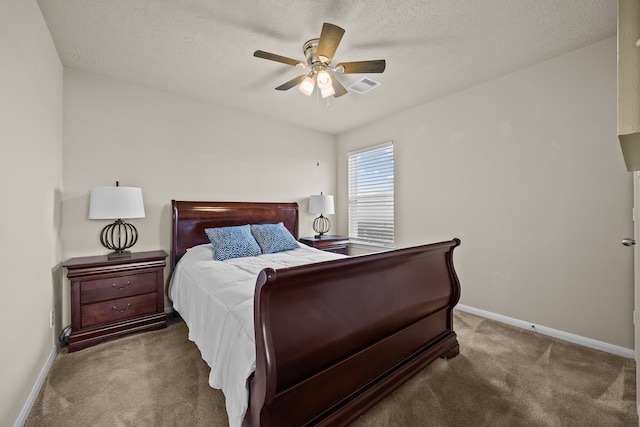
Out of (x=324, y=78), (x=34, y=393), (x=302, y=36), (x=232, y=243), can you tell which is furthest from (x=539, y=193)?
(x=34, y=393)

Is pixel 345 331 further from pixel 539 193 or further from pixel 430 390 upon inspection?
pixel 539 193

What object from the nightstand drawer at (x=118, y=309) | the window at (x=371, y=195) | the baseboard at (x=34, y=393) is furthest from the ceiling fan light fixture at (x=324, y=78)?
the baseboard at (x=34, y=393)

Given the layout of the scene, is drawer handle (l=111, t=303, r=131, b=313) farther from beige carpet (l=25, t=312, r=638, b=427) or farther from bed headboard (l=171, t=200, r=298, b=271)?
bed headboard (l=171, t=200, r=298, b=271)

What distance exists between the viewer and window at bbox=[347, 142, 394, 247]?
3930 mm

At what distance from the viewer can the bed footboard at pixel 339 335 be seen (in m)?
1.16

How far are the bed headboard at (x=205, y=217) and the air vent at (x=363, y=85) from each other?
1.84 meters

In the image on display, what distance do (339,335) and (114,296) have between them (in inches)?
88.3

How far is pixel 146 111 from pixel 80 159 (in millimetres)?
815

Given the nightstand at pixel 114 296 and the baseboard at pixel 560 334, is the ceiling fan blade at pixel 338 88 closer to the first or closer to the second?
the nightstand at pixel 114 296

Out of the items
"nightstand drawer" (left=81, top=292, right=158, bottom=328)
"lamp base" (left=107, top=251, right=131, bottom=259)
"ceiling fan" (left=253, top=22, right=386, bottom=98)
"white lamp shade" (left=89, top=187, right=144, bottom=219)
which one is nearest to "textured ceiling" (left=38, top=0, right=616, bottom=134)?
"ceiling fan" (left=253, top=22, right=386, bottom=98)

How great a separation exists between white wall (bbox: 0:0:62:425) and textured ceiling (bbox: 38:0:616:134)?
391 mm

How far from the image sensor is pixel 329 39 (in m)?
1.72

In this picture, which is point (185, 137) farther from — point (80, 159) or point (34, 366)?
point (34, 366)

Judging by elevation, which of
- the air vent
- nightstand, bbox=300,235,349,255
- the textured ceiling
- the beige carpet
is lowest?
the beige carpet
